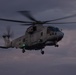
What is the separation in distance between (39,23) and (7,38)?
13.7m

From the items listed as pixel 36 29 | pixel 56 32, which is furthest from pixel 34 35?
pixel 56 32

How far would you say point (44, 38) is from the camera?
60312mm

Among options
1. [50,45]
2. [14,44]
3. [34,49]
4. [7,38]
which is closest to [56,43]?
[50,45]

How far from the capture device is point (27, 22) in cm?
6256

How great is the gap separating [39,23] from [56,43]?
755 cm

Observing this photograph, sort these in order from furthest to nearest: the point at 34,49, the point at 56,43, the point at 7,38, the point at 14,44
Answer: the point at 7,38 < the point at 14,44 < the point at 34,49 < the point at 56,43

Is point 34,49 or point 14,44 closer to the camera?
point 34,49

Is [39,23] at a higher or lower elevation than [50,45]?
higher

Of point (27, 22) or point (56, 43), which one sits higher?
point (27, 22)

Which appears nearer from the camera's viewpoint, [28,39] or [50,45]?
[50,45]

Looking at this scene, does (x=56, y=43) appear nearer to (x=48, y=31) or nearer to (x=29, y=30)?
(x=48, y=31)

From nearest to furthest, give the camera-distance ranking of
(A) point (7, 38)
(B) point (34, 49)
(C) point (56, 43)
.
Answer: (C) point (56, 43) → (B) point (34, 49) → (A) point (7, 38)

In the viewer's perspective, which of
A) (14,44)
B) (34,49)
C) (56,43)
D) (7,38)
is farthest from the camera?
(7,38)

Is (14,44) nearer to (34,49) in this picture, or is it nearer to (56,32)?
(34,49)
